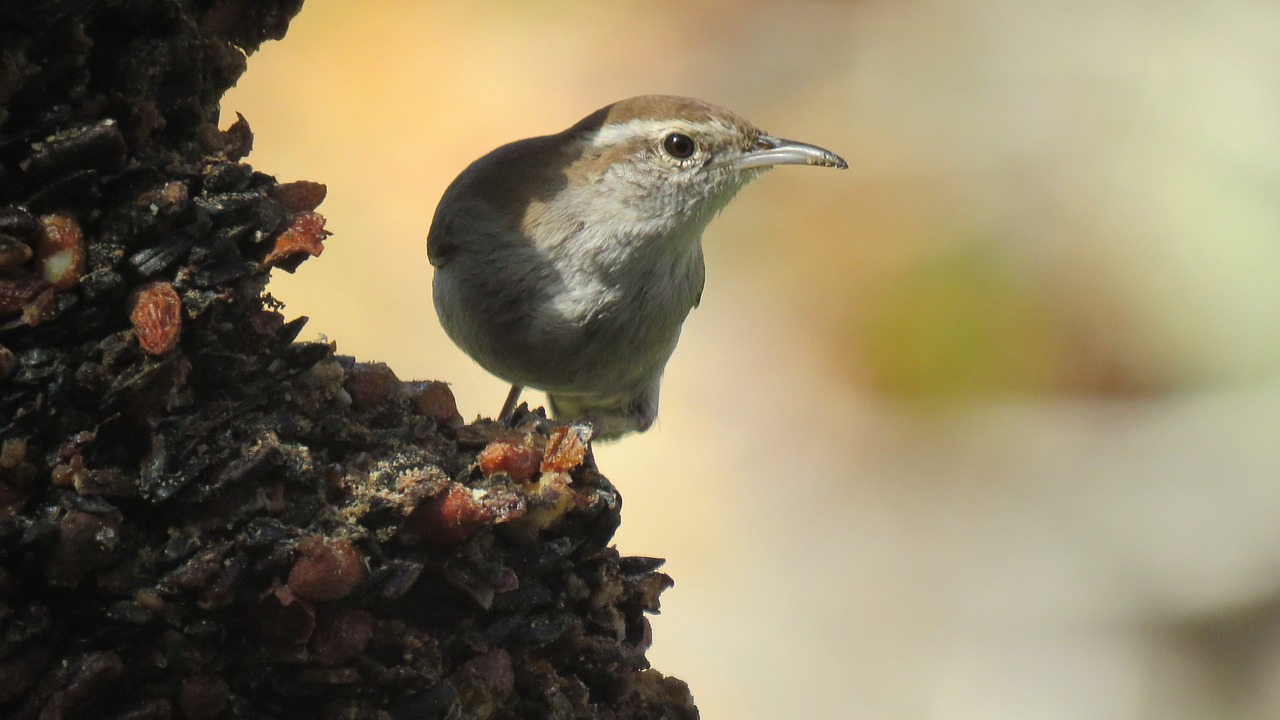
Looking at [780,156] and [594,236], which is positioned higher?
[780,156]

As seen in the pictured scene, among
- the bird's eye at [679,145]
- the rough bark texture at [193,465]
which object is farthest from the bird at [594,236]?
the rough bark texture at [193,465]

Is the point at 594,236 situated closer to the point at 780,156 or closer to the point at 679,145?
the point at 679,145

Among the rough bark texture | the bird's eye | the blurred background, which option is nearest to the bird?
the bird's eye

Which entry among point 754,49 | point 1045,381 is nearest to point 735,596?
point 1045,381

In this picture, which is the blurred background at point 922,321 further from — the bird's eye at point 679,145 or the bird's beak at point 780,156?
Answer: the bird's beak at point 780,156

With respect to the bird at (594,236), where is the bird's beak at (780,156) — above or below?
above

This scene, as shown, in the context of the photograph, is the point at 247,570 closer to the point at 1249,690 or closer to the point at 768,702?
the point at 768,702

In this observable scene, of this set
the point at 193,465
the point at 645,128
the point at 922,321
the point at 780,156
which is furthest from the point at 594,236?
the point at 922,321
